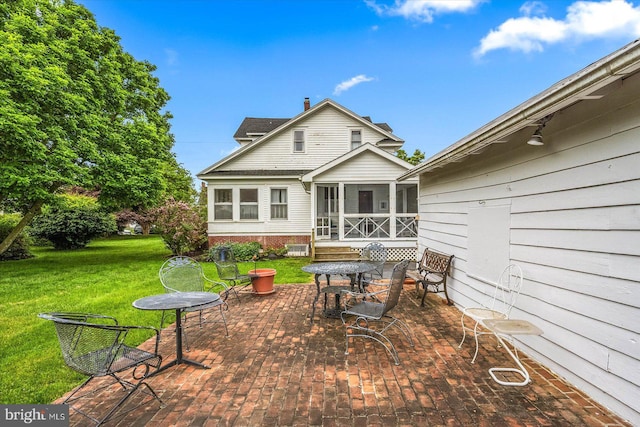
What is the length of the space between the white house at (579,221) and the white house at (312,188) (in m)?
7.67

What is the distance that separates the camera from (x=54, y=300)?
7.25 metres

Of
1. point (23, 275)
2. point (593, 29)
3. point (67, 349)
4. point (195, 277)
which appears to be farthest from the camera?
point (593, 29)

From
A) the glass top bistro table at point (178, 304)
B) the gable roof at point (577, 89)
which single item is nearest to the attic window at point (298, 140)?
the gable roof at point (577, 89)

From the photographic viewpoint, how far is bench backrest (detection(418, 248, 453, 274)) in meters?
6.43

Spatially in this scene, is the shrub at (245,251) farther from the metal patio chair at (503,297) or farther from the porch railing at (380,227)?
the metal patio chair at (503,297)

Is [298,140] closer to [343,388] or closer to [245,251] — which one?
[245,251]

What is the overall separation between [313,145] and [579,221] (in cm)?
1391

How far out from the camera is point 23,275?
10422 millimetres

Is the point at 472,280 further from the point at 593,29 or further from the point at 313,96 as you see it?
the point at 313,96

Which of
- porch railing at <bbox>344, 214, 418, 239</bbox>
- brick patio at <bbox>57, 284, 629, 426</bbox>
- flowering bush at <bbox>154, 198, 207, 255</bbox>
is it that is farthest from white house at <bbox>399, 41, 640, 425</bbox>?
flowering bush at <bbox>154, 198, 207, 255</bbox>

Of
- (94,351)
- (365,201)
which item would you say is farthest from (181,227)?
(94,351)

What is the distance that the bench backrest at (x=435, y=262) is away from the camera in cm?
643

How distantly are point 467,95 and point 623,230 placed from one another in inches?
790

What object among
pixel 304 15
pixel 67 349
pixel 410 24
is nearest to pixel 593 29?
pixel 410 24
